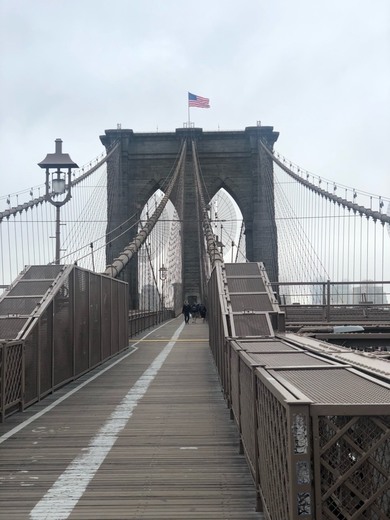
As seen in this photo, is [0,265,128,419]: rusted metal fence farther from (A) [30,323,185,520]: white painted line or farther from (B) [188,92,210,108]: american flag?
(B) [188,92,210,108]: american flag

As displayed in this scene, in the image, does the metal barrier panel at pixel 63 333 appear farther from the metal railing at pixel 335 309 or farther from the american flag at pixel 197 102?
the american flag at pixel 197 102

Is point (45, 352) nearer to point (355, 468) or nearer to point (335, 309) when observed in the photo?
point (355, 468)

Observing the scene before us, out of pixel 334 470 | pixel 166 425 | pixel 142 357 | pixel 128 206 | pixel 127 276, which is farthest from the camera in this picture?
pixel 128 206

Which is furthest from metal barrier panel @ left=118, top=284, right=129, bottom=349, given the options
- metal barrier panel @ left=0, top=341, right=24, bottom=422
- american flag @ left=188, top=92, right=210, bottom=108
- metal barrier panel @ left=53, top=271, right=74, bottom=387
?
american flag @ left=188, top=92, right=210, bottom=108

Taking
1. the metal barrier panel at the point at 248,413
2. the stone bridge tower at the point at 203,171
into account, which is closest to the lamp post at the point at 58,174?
the metal barrier panel at the point at 248,413

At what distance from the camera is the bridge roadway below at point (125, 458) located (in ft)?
11.8

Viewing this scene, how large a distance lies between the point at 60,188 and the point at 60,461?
989 cm

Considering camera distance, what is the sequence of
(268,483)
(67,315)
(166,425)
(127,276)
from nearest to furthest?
(268,483) → (166,425) → (67,315) → (127,276)

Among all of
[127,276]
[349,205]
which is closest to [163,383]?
[349,205]

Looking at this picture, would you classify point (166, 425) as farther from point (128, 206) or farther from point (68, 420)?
point (128, 206)

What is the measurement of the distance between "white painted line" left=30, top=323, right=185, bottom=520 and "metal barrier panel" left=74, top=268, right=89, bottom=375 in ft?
7.56

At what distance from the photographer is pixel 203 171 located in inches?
Answer: 2030

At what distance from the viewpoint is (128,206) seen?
50.2 m

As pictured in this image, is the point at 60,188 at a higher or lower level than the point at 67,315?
higher
